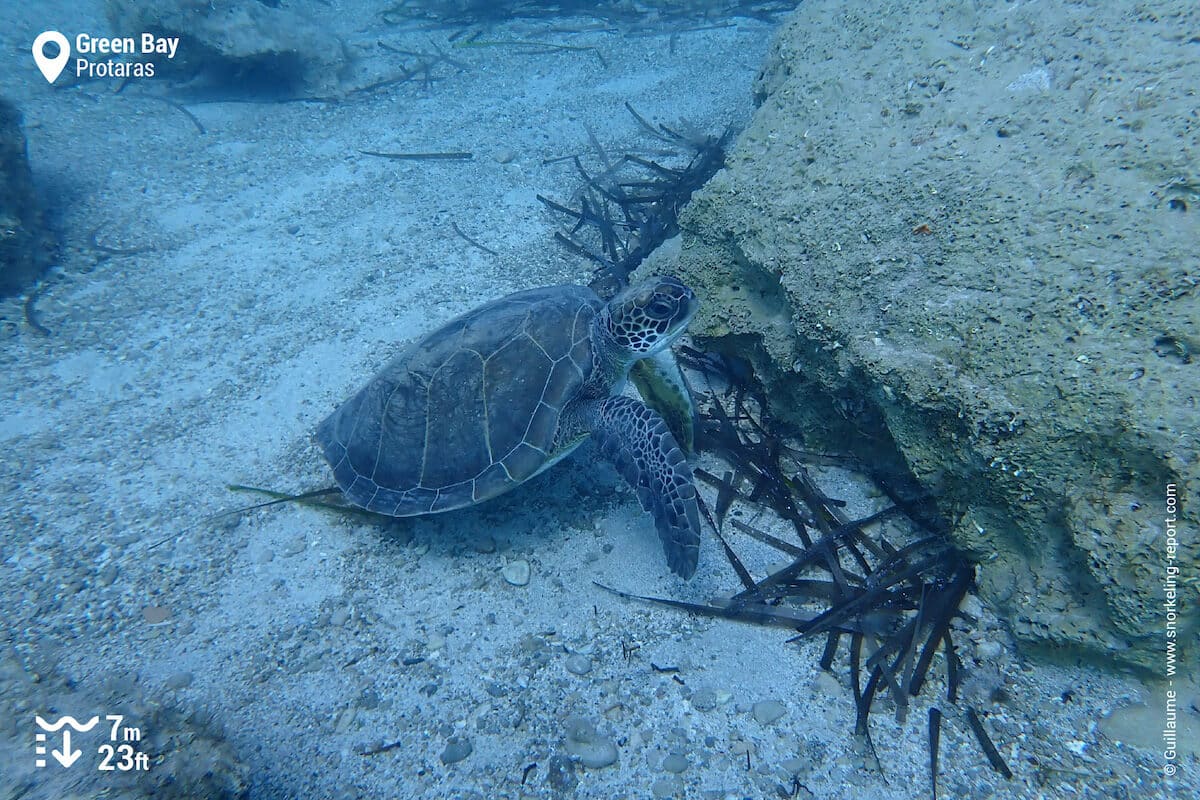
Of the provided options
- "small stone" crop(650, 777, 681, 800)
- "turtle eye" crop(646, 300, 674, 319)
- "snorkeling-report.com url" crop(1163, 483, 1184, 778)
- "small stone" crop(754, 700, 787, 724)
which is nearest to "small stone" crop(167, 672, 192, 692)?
"small stone" crop(650, 777, 681, 800)

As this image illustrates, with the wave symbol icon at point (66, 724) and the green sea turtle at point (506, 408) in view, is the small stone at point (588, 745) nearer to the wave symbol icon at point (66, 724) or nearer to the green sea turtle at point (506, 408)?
the green sea turtle at point (506, 408)

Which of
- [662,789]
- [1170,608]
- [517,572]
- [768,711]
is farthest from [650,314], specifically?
[1170,608]

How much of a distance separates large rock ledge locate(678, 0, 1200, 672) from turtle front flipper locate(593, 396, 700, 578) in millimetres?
994

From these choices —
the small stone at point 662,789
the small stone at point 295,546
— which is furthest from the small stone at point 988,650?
the small stone at point 295,546

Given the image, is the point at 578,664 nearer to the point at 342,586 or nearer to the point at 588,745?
the point at 588,745

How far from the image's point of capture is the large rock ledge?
2.09 meters

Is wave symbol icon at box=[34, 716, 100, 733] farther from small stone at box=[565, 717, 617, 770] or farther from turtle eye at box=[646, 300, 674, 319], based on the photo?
turtle eye at box=[646, 300, 674, 319]

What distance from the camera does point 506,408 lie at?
306cm

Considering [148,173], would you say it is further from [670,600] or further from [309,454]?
[670,600]

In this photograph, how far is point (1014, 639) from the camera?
2514 mm

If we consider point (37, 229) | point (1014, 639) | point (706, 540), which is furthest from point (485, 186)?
point (1014, 639)

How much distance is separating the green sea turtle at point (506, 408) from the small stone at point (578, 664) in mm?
850

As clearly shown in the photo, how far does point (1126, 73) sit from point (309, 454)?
5190 mm

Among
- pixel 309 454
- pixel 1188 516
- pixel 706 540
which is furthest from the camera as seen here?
pixel 309 454
